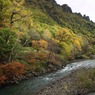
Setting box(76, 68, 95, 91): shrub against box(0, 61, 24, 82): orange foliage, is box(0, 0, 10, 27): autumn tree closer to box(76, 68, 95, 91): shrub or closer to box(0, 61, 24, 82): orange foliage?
box(0, 61, 24, 82): orange foliage

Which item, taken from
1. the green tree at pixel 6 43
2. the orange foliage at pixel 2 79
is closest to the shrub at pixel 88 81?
the orange foliage at pixel 2 79

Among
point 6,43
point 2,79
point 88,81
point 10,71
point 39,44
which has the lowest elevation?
point 2,79

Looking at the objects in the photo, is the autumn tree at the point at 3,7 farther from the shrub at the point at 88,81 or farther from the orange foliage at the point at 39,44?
the orange foliage at the point at 39,44

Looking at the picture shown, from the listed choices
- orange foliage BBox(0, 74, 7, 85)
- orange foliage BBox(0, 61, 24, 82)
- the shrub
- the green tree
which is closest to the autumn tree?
the green tree

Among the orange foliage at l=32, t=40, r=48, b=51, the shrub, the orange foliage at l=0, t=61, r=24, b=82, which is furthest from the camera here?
the orange foliage at l=32, t=40, r=48, b=51

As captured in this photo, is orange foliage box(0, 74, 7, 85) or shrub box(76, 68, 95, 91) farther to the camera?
orange foliage box(0, 74, 7, 85)

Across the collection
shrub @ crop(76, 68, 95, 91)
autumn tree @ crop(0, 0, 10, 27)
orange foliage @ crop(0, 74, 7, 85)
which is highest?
autumn tree @ crop(0, 0, 10, 27)

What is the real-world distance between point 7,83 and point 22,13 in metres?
14.2

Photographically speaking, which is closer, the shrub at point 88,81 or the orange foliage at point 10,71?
the shrub at point 88,81

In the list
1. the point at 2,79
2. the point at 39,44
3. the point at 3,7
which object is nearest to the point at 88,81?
the point at 2,79

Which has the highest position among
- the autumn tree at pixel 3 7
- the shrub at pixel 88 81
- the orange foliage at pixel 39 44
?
the autumn tree at pixel 3 7

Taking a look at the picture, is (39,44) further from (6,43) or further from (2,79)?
(2,79)

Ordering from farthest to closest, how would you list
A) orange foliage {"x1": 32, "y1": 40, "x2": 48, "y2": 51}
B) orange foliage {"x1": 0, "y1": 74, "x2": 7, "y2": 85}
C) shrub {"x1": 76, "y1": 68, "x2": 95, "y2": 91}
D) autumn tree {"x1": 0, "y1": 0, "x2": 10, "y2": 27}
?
orange foliage {"x1": 32, "y1": 40, "x2": 48, "y2": 51} < autumn tree {"x1": 0, "y1": 0, "x2": 10, "y2": 27} < orange foliage {"x1": 0, "y1": 74, "x2": 7, "y2": 85} < shrub {"x1": 76, "y1": 68, "x2": 95, "y2": 91}

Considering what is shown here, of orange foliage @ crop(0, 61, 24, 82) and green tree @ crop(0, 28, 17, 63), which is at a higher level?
green tree @ crop(0, 28, 17, 63)
